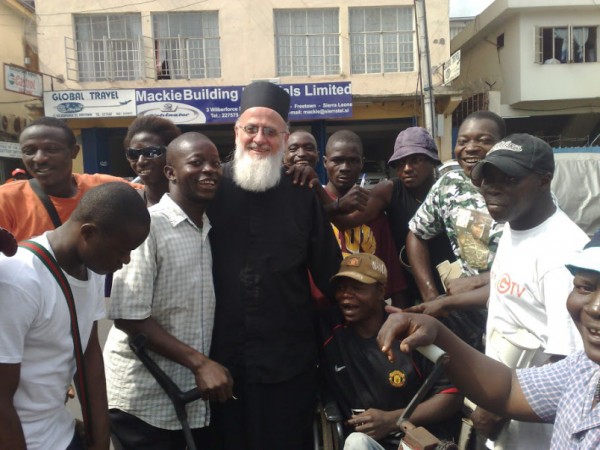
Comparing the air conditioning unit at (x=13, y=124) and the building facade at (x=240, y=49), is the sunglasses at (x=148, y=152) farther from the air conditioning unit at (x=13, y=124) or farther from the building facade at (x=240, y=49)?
the air conditioning unit at (x=13, y=124)

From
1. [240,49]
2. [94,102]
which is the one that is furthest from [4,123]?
[240,49]

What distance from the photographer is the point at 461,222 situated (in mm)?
2801

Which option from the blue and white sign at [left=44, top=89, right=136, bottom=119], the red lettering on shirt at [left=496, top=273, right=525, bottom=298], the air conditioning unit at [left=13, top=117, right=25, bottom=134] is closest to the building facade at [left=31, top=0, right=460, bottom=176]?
the blue and white sign at [left=44, top=89, right=136, bottom=119]

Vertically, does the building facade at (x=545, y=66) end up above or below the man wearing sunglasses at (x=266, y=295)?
above

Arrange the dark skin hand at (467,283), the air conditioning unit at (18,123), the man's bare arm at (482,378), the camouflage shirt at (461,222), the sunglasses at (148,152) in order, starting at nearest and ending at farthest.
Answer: the man's bare arm at (482,378) < the dark skin hand at (467,283) < the camouflage shirt at (461,222) < the sunglasses at (148,152) < the air conditioning unit at (18,123)

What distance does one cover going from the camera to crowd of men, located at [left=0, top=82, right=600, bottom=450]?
1.76 metres

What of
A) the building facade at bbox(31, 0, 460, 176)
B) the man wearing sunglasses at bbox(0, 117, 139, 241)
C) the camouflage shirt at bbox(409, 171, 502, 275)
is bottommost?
the camouflage shirt at bbox(409, 171, 502, 275)

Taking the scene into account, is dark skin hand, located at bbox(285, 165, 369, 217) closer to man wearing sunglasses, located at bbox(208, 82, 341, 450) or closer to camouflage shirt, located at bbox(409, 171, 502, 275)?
man wearing sunglasses, located at bbox(208, 82, 341, 450)

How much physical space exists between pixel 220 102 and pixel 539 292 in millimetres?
13238

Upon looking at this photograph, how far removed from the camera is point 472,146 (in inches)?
118

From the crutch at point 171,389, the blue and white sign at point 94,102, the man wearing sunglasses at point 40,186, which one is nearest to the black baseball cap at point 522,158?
the crutch at point 171,389

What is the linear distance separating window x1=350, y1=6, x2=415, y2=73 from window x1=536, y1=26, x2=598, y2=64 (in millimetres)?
5068

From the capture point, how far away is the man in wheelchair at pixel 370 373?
2.53m

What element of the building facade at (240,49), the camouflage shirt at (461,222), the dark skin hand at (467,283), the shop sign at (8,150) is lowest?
the dark skin hand at (467,283)
